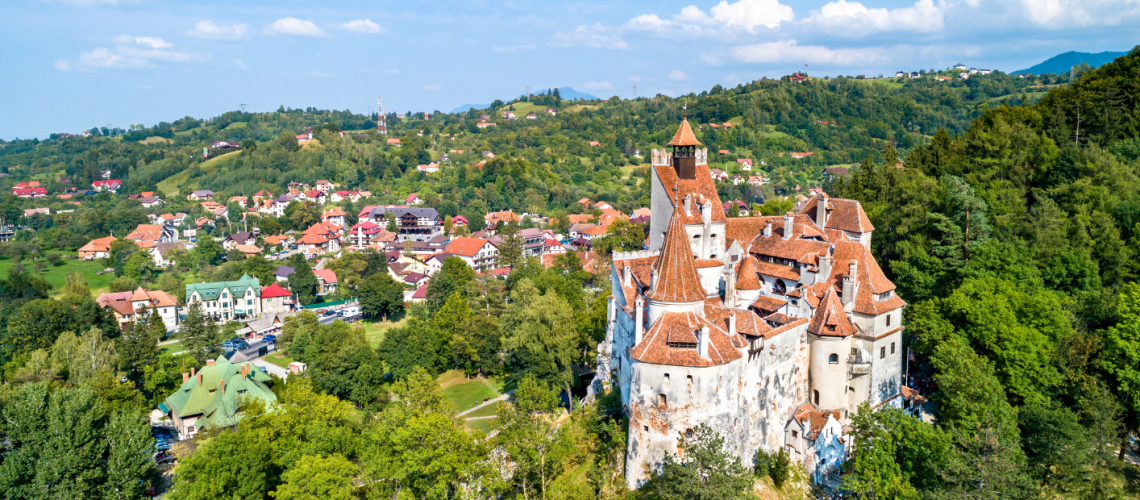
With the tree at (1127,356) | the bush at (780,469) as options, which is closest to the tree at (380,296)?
the bush at (780,469)

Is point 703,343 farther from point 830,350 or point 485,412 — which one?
point 485,412

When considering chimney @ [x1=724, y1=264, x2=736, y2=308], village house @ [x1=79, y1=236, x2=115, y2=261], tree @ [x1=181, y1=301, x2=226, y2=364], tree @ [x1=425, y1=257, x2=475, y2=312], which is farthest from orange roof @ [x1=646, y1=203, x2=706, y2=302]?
village house @ [x1=79, y1=236, x2=115, y2=261]

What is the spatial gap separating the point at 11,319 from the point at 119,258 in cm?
5823

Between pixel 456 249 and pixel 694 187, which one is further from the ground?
pixel 694 187

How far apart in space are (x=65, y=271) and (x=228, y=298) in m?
49.4

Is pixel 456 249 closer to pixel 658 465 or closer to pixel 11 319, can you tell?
pixel 11 319

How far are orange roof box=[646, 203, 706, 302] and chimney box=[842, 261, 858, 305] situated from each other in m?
10.0

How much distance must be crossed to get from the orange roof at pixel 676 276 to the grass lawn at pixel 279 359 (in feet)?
172

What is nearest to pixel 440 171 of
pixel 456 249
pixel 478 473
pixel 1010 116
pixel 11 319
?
pixel 456 249

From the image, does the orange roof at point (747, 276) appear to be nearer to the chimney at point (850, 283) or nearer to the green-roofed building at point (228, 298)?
the chimney at point (850, 283)

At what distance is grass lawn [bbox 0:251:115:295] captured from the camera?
109669 millimetres

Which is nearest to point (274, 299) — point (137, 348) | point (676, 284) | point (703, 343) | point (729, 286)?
point (137, 348)

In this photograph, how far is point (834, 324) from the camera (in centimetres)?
3728

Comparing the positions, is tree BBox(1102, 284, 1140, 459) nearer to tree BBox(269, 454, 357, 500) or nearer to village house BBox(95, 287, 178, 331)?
tree BBox(269, 454, 357, 500)
